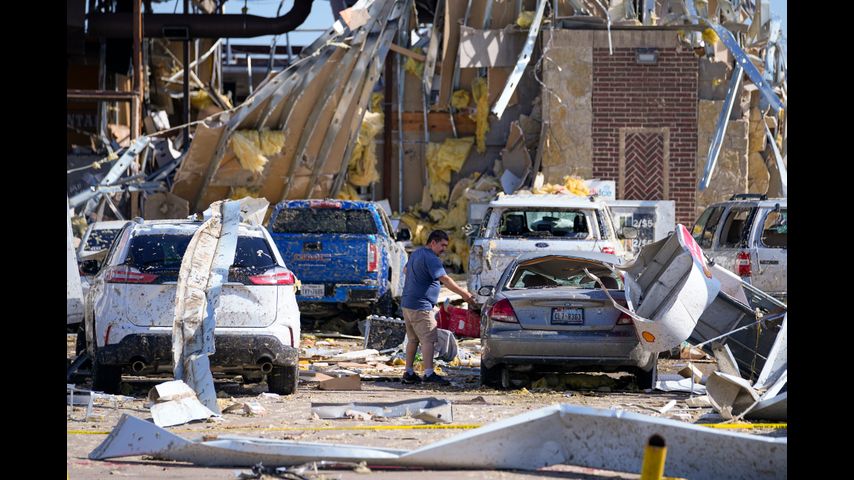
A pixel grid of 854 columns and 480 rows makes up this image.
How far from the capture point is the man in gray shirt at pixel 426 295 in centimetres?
1398

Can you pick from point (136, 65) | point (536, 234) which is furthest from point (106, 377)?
point (136, 65)

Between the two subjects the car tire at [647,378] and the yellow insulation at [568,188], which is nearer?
the car tire at [647,378]

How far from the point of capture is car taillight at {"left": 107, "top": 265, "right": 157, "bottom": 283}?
39.9 feet

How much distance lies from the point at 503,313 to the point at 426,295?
115 cm

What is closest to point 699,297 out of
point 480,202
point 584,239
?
point 584,239

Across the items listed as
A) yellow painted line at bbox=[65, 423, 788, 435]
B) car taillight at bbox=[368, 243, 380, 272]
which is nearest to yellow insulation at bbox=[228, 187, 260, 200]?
car taillight at bbox=[368, 243, 380, 272]

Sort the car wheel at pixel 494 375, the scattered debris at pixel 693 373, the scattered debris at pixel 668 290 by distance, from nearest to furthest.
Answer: the scattered debris at pixel 668 290, the car wheel at pixel 494 375, the scattered debris at pixel 693 373

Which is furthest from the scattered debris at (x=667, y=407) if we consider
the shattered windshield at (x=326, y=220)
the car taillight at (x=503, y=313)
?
the shattered windshield at (x=326, y=220)

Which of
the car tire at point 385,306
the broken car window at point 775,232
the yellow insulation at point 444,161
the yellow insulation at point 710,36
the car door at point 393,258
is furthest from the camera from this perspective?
the yellow insulation at point 444,161

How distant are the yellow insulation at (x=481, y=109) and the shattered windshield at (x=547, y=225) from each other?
9028mm

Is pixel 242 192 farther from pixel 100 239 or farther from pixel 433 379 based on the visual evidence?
pixel 433 379

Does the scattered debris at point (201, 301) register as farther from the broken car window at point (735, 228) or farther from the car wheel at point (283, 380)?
the broken car window at point (735, 228)

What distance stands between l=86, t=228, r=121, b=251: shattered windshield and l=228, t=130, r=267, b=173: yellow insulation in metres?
6.95

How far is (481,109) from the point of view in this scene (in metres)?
27.7
